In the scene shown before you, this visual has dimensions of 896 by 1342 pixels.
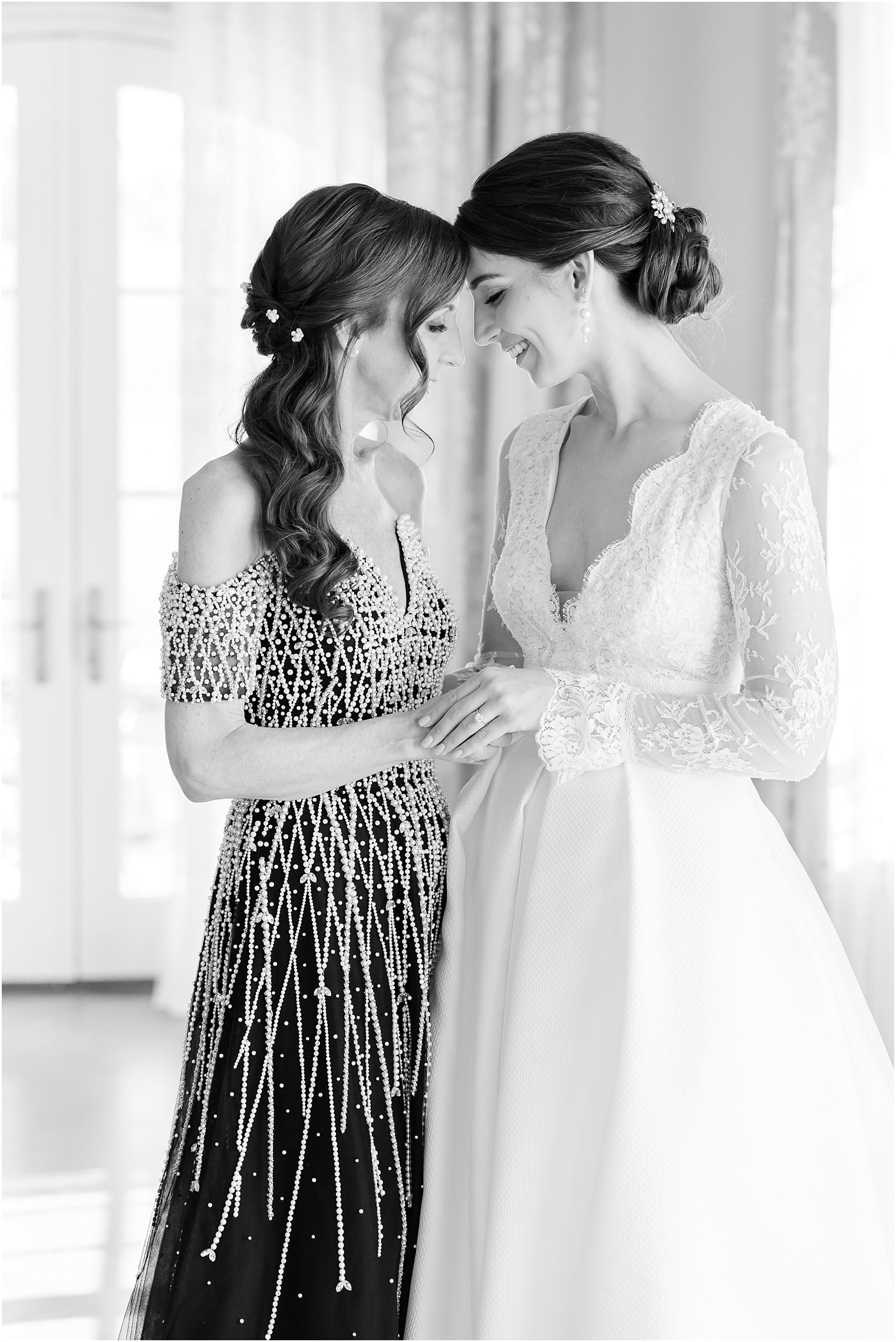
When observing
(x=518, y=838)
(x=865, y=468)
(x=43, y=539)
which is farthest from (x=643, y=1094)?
(x=43, y=539)

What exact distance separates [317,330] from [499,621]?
22.7 inches

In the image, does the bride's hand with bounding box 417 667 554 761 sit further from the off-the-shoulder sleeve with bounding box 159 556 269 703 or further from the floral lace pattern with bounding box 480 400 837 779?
the off-the-shoulder sleeve with bounding box 159 556 269 703

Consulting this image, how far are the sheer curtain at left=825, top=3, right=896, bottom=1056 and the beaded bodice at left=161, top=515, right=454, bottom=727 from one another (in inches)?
68.3

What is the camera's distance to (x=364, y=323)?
1489 mm

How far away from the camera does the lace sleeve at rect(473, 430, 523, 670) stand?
1.83m

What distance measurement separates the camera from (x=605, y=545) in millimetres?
1592

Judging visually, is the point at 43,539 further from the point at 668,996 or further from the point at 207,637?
the point at 668,996

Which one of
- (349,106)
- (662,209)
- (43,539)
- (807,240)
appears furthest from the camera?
(43,539)

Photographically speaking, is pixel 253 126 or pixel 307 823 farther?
pixel 253 126

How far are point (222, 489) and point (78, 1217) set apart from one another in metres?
1.82

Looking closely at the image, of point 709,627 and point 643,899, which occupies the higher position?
point 709,627

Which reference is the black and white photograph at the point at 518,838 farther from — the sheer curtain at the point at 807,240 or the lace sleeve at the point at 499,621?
the sheer curtain at the point at 807,240

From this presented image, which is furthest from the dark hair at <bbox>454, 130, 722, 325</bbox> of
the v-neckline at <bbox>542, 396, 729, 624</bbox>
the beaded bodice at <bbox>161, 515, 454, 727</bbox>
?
the beaded bodice at <bbox>161, 515, 454, 727</bbox>

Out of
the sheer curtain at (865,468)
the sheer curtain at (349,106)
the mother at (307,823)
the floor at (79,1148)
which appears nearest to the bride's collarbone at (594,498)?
the mother at (307,823)
